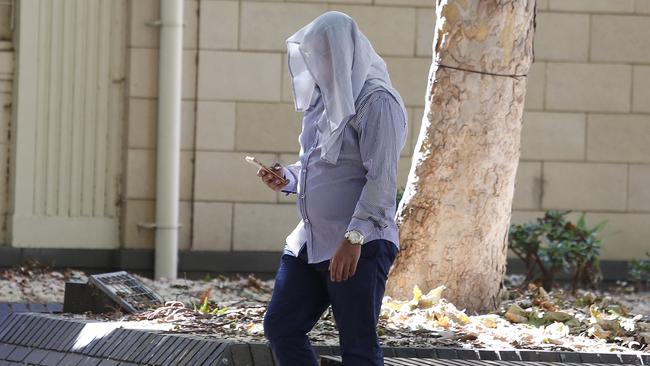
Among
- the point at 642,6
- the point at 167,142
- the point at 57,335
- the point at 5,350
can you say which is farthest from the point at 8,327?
the point at 642,6

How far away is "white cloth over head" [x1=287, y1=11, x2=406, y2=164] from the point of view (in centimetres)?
464

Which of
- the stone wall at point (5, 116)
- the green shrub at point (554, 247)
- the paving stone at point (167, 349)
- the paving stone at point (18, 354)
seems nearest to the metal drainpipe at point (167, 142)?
the stone wall at point (5, 116)

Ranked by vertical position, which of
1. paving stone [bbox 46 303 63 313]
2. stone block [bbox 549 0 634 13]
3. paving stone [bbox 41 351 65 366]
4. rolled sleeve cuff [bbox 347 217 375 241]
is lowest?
paving stone [bbox 46 303 63 313]

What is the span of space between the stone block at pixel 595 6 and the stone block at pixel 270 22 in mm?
1933

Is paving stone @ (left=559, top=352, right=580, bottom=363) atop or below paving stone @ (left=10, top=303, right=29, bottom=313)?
atop

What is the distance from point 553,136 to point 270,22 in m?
2.38

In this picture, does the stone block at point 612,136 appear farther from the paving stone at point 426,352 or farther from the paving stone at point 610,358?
the paving stone at point 426,352

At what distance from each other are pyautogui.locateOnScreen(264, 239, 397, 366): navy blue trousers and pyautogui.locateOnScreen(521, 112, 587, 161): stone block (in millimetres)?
6096

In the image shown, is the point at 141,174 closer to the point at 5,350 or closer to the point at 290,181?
the point at 5,350

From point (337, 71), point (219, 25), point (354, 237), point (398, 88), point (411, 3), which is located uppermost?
point (411, 3)

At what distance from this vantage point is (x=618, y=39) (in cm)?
1072

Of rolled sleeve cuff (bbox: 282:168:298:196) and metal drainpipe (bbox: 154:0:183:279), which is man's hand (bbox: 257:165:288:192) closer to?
rolled sleeve cuff (bbox: 282:168:298:196)

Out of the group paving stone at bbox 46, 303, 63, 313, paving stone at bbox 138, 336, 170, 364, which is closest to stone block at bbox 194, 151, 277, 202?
paving stone at bbox 46, 303, 63, 313

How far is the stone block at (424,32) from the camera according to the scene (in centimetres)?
1051
